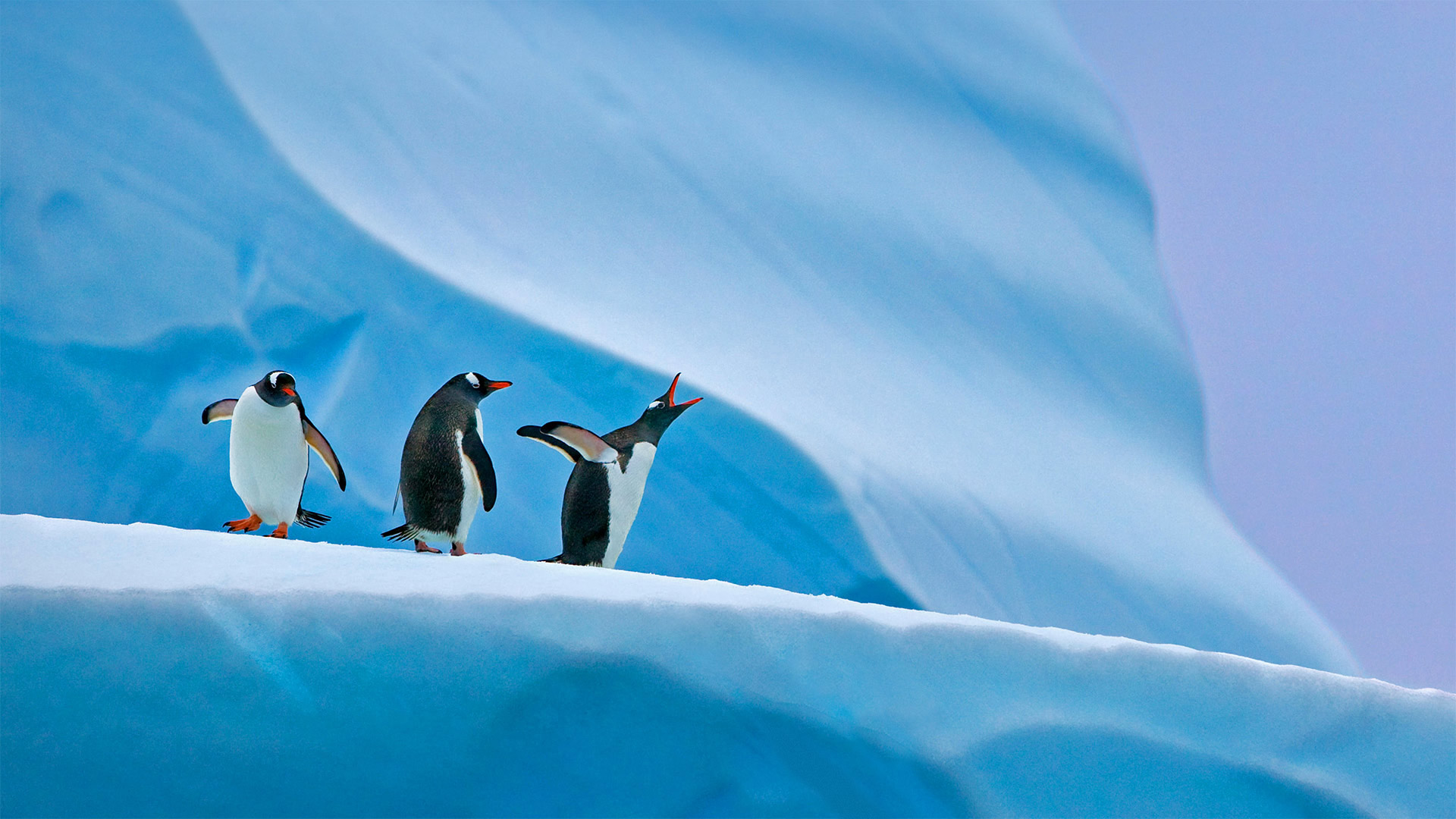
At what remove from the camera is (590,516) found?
245 centimetres

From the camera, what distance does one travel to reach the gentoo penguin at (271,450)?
225 centimetres

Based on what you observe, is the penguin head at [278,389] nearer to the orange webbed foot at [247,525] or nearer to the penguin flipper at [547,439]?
the orange webbed foot at [247,525]

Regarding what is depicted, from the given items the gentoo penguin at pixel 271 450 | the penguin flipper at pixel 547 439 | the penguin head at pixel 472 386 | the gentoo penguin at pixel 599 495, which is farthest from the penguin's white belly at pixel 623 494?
the gentoo penguin at pixel 271 450

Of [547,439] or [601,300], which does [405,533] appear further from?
[601,300]

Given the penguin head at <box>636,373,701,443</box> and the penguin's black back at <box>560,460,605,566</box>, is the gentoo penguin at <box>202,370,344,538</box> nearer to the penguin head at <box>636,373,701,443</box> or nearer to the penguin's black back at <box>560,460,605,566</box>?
the penguin's black back at <box>560,460,605,566</box>

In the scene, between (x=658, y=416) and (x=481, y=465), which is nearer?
(x=481, y=465)

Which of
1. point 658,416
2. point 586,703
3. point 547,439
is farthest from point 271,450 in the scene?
point 586,703

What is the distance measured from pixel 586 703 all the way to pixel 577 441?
40.6 inches

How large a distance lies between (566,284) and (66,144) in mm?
A: 1558

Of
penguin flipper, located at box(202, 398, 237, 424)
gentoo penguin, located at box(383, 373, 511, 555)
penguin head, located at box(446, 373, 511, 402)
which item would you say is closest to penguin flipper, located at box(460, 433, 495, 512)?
gentoo penguin, located at box(383, 373, 511, 555)

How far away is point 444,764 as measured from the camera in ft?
4.46

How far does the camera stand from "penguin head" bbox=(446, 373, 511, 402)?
2252 mm

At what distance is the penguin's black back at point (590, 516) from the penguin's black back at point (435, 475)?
355mm

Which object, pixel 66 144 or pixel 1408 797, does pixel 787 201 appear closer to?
pixel 66 144
